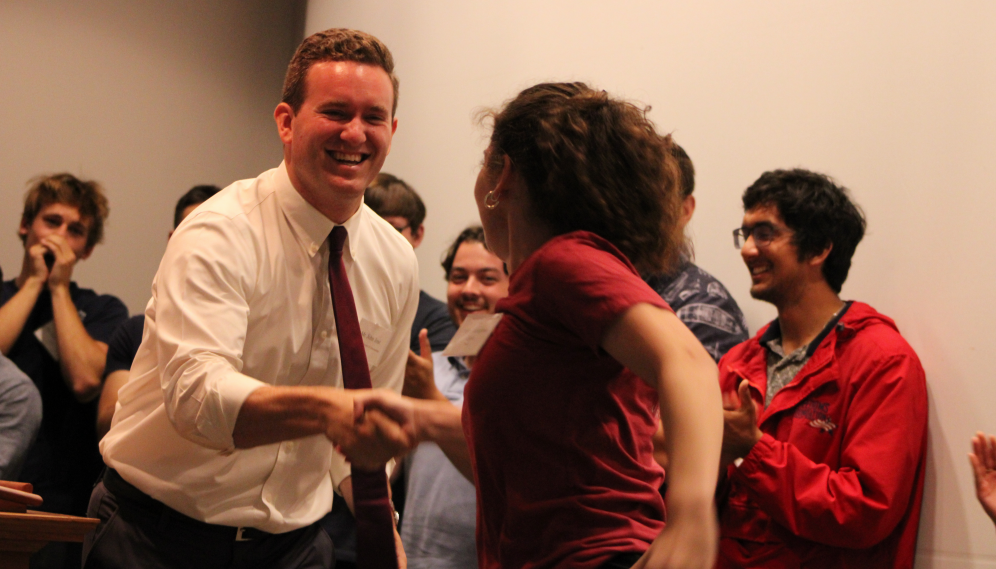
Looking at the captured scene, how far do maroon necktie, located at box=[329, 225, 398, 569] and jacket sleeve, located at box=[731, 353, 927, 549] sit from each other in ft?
3.05

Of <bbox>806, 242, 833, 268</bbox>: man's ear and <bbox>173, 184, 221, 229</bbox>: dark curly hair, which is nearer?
<bbox>806, 242, 833, 268</bbox>: man's ear

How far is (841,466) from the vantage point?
209cm

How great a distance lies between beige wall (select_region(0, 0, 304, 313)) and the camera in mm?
4996

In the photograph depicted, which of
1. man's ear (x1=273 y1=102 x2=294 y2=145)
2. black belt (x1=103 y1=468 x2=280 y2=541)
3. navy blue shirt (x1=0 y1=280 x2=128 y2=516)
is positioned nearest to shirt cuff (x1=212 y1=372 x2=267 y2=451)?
black belt (x1=103 y1=468 x2=280 y2=541)

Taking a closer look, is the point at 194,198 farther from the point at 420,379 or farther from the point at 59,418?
the point at 420,379

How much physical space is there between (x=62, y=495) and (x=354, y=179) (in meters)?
2.29

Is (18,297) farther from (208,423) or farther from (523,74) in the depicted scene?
(208,423)

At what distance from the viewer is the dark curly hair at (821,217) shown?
2.34m

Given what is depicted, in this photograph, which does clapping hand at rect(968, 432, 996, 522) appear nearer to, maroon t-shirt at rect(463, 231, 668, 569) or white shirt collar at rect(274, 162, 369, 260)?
maroon t-shirt at rect(463, 231, 668, 569)

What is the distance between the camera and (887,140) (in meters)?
2.32

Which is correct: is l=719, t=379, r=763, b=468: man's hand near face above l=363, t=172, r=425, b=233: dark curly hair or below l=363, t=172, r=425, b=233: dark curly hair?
below

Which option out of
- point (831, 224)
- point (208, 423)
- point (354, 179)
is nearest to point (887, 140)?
point (831, 224)

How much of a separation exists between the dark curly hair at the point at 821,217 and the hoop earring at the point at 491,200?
1367 mm

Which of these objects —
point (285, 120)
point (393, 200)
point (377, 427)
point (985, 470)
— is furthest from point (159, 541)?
point (393, 200)
